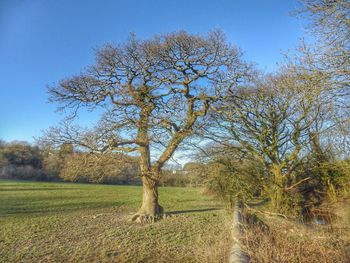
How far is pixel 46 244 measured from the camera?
5.70m

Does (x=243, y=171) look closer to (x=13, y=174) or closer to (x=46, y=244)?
(x=46, y=244)

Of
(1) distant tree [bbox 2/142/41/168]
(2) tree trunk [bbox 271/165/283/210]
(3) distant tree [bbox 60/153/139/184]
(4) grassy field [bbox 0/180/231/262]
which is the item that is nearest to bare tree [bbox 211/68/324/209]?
(2) tree trunk [bbox 271/165/283/210]

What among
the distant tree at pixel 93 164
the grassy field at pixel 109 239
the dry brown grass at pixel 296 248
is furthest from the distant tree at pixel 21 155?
the dry brown grass at pixel 296 248

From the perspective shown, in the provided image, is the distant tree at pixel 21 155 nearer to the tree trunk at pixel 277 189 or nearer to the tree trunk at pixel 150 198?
the tree trunk at pixel 150 198

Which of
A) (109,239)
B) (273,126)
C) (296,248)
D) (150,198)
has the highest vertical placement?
(273,126)

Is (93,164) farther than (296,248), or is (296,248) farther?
(93,164)

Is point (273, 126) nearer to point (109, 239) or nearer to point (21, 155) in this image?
point (109, 239)

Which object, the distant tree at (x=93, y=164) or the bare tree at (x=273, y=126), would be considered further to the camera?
the bare tree at (x=273, y=126)

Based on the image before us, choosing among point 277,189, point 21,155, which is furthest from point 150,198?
point 21,155

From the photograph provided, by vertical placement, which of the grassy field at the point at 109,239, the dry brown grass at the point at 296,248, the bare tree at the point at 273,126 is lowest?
the grassy field at the point at 109,239

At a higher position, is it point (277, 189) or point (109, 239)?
point (277, 189)

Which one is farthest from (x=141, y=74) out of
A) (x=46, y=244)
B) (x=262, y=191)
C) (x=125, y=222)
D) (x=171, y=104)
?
(x=262, y=191)

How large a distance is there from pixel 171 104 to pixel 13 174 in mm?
38737

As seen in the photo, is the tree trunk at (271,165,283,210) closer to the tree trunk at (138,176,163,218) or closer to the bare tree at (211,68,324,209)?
the bare tree at (211,68,324,209)
